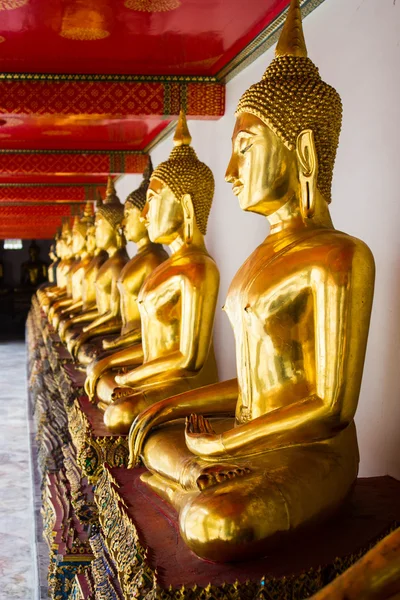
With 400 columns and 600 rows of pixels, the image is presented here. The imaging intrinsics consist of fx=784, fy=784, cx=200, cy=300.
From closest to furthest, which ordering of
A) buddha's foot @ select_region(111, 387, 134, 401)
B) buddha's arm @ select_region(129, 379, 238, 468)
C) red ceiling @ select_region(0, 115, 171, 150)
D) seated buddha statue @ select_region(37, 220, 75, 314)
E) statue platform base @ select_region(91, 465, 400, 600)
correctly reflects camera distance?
statue platform base @ select_region(91, 465, 400, 600) → buddha's arm @ select_region(129, 379, 238, 468) → buddha's foot @ select_region(111, 387, 134, 401) → red ceiling @ select_region(0, 115, 171, 150) → seated buddha statue @ select_region(37, 220, 75, 314)

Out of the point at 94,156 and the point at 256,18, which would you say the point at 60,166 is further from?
the point at 256,18

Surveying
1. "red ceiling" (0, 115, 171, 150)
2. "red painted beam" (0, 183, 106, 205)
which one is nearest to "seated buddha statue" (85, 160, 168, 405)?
"red ceiling" (0, 115, 171, 150)

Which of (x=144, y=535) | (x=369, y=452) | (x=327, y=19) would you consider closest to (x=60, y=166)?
(x=327, y=19)

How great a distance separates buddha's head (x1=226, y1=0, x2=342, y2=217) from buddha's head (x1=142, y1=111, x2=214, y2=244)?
91 centimetres

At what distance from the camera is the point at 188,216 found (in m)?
3.06

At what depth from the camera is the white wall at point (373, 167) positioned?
2.28 meters

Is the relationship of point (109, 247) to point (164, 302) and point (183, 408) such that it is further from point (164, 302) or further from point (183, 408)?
point (183, 408)

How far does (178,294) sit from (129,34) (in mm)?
1133

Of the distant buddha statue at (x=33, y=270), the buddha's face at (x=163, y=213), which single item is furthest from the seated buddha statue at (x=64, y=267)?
the distant buddha statue at (x=33, y=270)

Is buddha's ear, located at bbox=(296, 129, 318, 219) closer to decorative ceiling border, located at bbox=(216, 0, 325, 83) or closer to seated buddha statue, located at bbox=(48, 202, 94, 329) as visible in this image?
decorative ceiling border, located at bbox=(216, 0, 325, 83)

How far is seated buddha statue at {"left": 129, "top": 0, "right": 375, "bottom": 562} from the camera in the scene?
172cm

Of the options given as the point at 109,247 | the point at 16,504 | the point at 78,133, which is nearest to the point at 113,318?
the point at 109,247

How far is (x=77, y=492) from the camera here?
141 inches

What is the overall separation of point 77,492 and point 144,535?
1811 mm
